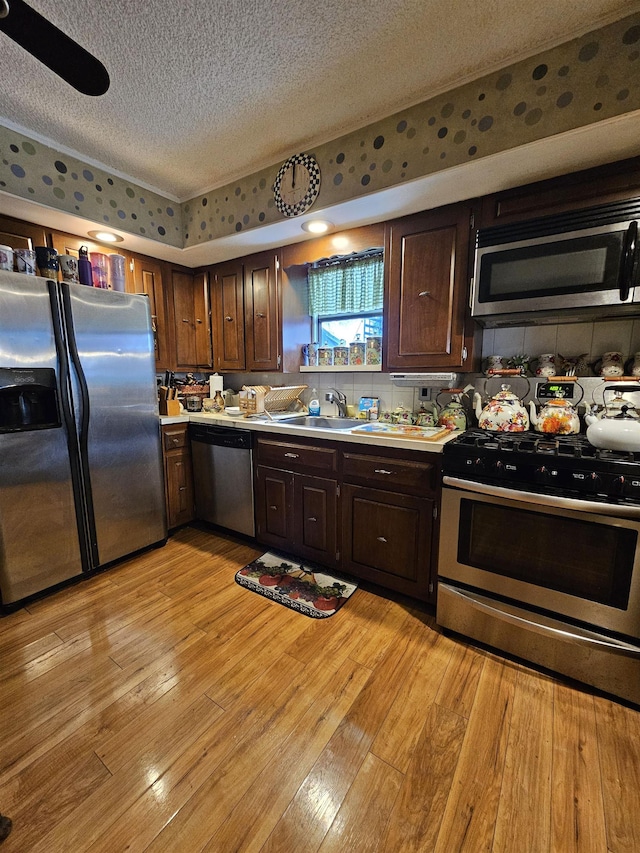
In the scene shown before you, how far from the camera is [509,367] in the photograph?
2.09 m

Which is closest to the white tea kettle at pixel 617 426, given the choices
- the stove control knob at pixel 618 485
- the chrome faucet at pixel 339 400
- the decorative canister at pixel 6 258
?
the stove control knob at pixel 618 485

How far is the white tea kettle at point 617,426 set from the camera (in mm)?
1410

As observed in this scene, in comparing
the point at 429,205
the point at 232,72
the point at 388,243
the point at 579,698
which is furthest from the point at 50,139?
the point at 579,698

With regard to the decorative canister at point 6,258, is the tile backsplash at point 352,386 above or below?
below

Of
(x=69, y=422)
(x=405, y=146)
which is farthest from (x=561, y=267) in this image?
(x=69, y=422)

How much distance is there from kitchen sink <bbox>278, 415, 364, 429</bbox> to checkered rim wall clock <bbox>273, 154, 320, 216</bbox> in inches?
54.0

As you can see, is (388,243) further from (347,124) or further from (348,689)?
(348,689)

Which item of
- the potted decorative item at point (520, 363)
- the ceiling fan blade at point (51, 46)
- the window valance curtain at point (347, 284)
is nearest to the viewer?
the ceiling fan blade at point (51, 46)

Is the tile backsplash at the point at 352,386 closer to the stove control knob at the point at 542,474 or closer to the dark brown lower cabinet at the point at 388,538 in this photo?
the dark brown lower cabinet at the point at 388,538

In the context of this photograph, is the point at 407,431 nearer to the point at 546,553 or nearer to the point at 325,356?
the point at 546,553

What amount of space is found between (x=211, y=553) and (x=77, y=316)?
5.86 feet

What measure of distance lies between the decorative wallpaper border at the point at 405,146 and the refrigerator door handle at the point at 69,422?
2.17 ft

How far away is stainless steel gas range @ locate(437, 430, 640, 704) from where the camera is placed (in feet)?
4.52

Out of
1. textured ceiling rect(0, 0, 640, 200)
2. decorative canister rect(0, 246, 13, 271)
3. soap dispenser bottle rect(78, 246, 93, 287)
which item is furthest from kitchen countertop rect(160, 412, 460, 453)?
textured ceiling rect(0, 0, 640, 200)
